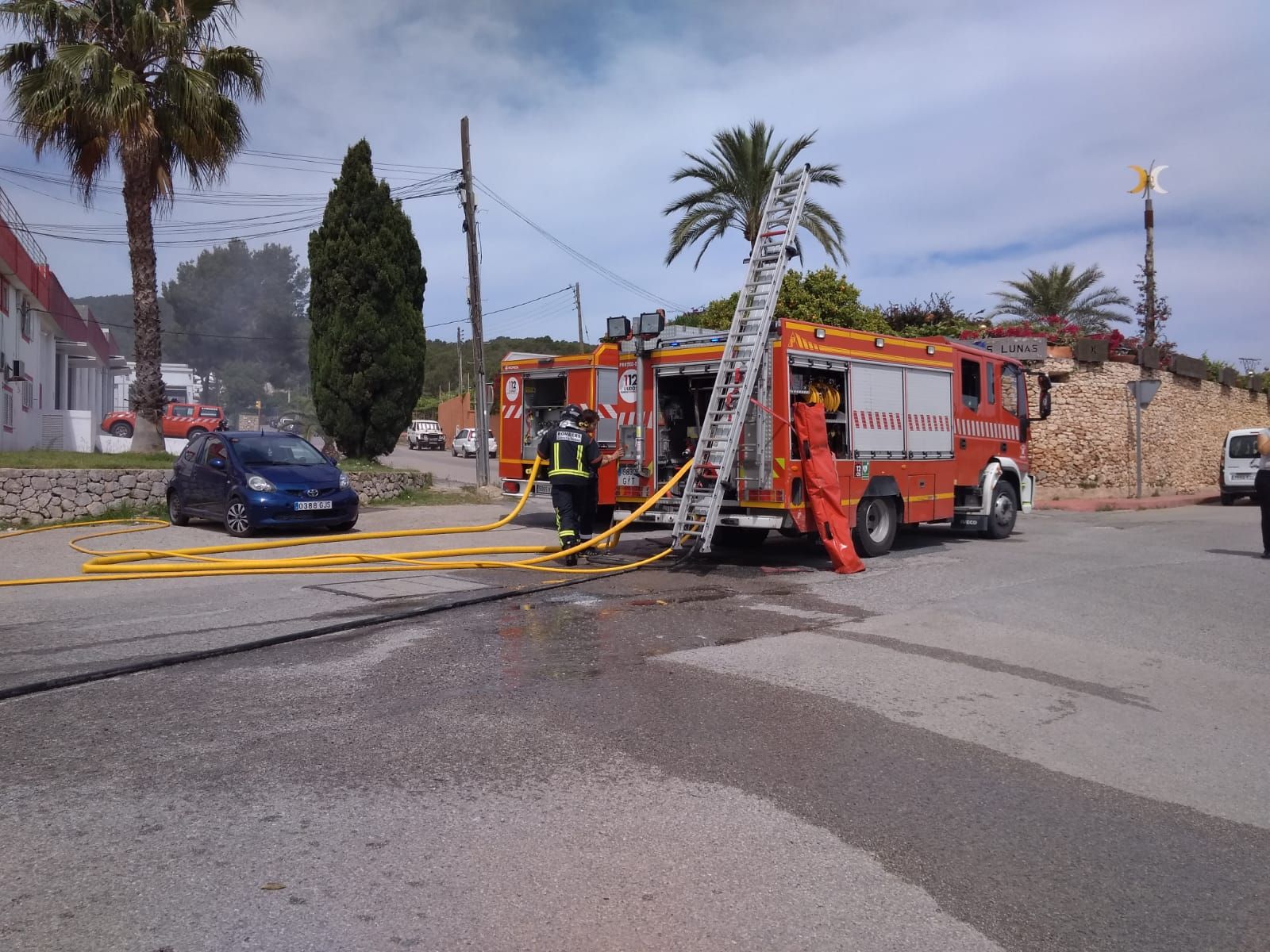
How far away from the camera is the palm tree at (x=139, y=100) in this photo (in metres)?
16.4

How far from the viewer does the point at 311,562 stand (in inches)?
393

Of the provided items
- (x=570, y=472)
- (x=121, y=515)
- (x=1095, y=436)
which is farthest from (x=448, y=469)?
(x=570, y=472)

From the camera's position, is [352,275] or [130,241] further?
[352,275]

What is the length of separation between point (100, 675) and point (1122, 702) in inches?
230

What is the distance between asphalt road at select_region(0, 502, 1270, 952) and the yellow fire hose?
1782 mm

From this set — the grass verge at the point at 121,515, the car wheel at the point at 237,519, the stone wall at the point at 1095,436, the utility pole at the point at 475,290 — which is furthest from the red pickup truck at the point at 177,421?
the stone wall at the point at 1095,436

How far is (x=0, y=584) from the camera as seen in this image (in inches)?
335

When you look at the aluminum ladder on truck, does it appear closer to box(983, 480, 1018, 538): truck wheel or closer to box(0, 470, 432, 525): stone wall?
box(983, 480, 1018, 538): truck wheel

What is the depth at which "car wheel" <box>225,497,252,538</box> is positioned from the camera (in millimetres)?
12844

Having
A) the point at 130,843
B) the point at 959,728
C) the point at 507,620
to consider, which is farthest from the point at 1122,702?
the point at 130,843

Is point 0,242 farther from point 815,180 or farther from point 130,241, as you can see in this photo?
point 815,180

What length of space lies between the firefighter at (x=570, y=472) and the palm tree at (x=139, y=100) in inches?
391

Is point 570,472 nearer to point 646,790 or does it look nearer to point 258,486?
point 258,486

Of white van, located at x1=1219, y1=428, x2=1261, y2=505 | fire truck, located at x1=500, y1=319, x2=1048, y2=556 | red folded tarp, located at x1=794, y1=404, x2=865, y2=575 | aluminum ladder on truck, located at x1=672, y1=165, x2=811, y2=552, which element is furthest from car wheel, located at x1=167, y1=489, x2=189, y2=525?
white van, located at x1=1219, y1=428, x2=1261, y2=505
